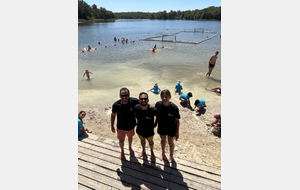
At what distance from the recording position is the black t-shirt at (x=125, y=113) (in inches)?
125

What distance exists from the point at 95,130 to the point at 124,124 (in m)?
3.17

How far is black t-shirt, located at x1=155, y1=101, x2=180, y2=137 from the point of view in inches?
119

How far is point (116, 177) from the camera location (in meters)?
3.22

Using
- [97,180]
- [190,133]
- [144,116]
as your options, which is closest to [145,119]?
[144,116]

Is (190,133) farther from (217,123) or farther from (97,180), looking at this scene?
(97,180)

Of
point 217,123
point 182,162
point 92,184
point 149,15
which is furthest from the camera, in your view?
point 149,15

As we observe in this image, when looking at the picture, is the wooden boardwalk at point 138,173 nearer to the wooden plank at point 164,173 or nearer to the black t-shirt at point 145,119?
the wooden plank at point 164,173

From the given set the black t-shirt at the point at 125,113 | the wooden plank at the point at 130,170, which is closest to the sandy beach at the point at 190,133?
the wooden plank at the point at 130,170

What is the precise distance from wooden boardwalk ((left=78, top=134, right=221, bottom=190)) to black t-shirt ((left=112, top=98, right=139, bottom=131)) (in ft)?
3.03

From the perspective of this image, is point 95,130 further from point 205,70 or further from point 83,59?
point 83,59

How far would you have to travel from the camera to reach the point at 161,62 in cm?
1702

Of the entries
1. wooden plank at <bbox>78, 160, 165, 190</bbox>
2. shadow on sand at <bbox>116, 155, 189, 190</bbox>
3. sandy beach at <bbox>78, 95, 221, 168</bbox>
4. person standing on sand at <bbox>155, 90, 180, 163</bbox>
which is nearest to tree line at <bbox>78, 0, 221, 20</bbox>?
sandy beach at <bbox>78, 95, 221, 168</bbox>

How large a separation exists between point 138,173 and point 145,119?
4.06 feet

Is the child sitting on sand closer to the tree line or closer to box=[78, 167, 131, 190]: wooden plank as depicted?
box=[78, 167, 131, 190]: wooden plank
